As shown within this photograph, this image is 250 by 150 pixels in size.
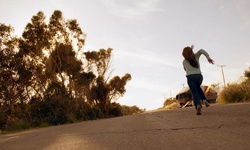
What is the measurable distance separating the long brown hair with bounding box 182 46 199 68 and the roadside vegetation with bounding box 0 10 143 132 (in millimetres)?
9129

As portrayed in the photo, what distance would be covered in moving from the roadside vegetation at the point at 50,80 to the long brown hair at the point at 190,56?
913 centimetres

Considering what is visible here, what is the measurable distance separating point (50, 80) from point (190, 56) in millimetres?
19882

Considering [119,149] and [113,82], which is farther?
[113,82]

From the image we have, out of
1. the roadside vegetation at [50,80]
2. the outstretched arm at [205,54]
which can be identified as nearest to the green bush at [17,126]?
the roadside vegetation at [50,80]

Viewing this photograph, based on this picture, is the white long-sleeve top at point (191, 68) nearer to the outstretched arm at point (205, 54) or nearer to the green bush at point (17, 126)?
the outstretched arm at point (205, 54)

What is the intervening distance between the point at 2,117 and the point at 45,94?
9.17 feet

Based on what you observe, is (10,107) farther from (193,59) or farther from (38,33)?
(193,59)

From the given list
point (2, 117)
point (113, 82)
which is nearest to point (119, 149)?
point (2, 117)

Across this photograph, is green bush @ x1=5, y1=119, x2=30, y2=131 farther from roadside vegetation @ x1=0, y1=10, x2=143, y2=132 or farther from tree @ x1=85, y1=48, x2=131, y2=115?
tree @ x1=85, y1=48, x2=131, y2=115

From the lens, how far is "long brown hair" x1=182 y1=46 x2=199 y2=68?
22.0ft

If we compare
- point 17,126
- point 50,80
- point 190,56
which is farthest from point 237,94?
point 50,80

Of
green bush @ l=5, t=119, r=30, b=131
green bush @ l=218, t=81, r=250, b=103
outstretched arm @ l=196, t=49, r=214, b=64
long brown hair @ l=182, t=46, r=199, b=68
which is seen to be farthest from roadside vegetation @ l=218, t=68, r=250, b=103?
green bush @ l=5, t=119, r=30, b=131

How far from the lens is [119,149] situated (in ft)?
10.0

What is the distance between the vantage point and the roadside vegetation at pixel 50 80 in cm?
1622
